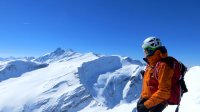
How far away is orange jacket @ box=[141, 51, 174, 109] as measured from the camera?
25.5 ft

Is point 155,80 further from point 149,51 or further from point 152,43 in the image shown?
point 152,43

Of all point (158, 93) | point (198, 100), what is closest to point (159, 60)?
point (158, 93)

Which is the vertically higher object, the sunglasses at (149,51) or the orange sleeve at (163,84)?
the sunglasses at (149,51)

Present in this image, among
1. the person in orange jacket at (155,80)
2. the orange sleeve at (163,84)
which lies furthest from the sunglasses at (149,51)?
the orange sleeve at (163,84)

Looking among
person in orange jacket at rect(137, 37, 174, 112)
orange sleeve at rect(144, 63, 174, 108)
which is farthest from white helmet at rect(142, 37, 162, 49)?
orange sleeve at rect(144, 63, 174, 108)

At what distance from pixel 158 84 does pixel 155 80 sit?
13cm

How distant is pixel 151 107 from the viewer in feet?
26.6

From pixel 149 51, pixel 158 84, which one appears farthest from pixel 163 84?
pixel 149 51

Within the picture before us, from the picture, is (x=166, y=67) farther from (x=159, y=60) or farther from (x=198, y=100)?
(x=198, y=100)

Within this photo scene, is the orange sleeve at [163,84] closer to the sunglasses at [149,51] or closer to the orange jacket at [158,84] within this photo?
the orange jacket at [158,84]

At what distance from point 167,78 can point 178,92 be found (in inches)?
22.9

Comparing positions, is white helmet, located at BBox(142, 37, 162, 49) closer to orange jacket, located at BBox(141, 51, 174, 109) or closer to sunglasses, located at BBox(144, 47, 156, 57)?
sunglasses, located at BBox(144, 47, 156, 57)

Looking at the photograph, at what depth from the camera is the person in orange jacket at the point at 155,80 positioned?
7785 millimetres

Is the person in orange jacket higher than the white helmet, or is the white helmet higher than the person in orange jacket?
the white helmet
